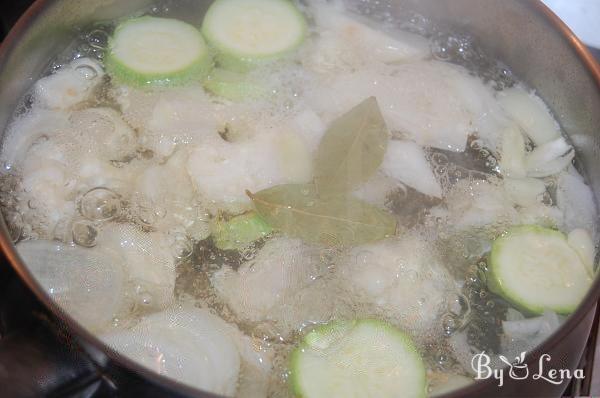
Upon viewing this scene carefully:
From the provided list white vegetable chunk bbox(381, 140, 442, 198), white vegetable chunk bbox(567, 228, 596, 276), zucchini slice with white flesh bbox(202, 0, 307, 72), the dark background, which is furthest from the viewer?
the dark background

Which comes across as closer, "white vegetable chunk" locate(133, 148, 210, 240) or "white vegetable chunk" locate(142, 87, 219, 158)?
"white vegetable chunk" locate(133, 148, 210, 240)

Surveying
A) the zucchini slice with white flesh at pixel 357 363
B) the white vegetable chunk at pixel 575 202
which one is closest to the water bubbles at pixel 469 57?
the white vegetable chunk at pixel 575 202

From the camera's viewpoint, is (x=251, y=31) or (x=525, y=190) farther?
(x=251, y=31)

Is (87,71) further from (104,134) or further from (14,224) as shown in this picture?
(14,224)

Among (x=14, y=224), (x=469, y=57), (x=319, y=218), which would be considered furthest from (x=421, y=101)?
(x=14, y=224)

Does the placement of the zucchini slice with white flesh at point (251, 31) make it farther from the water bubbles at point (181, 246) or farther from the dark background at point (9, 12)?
the dark background at point (9, 12)

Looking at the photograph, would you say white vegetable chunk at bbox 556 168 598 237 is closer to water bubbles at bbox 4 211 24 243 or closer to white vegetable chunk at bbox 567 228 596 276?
white vegetable chunk at bbox 567 228 596 276

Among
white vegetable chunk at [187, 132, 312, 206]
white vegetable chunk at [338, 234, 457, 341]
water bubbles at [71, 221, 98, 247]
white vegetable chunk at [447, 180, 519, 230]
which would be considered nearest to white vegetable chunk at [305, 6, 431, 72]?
white vegetable chunk at [187, 132, 312, 206]

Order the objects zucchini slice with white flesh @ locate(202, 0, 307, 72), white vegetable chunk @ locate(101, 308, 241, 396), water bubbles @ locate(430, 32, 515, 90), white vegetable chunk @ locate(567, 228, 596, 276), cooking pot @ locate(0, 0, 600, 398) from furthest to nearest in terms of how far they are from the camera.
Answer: water bubbles @ locate(430, 32, 515, 90), zucchini slice with white flesh @ locate(202, 0, 307, 72), white vegetable chunk @ locate(567, 228, 596, 276), white vegetable chunk @ locate(101, 308, 241, 396), cooking pot @ locate(0, 0, 600, 398)
